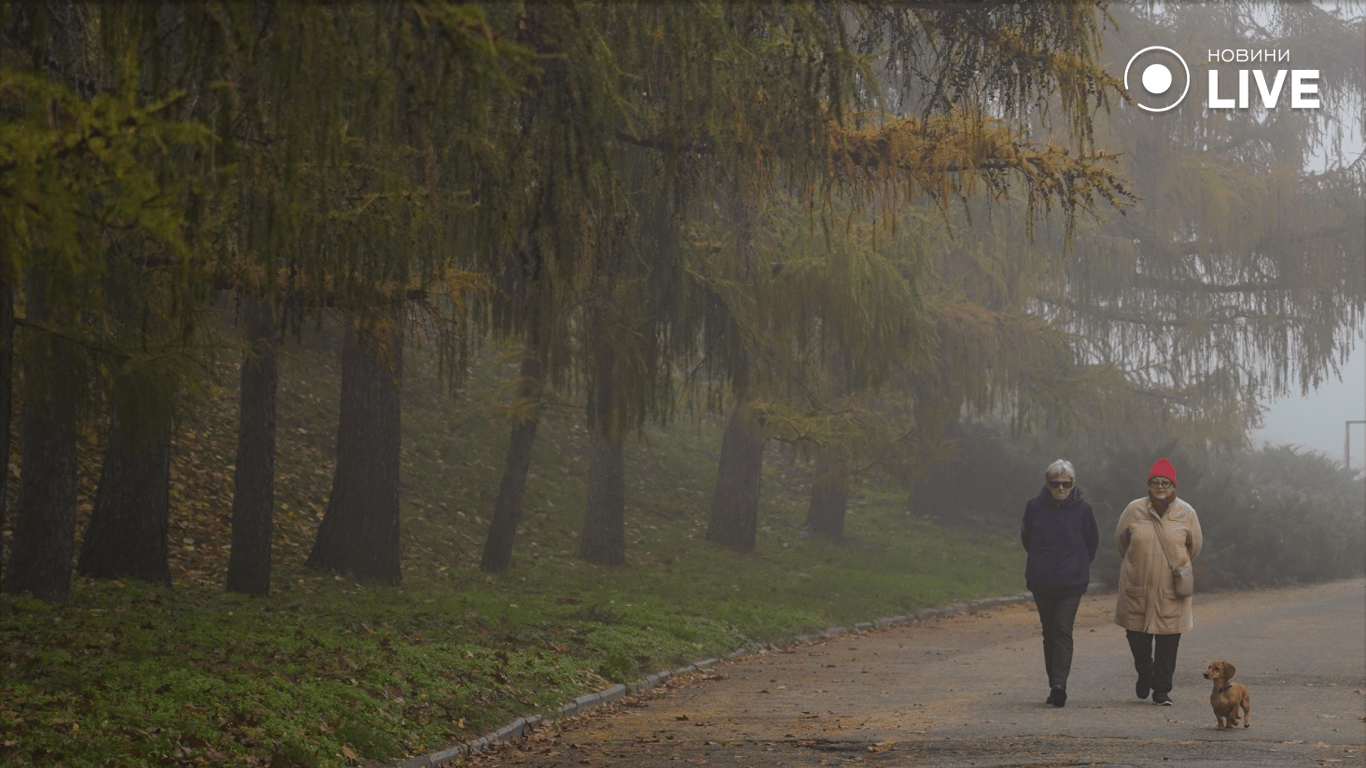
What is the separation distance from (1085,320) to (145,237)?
26666 mm

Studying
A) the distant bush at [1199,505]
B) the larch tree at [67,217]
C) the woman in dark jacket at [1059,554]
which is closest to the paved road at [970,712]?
the woman in dark jacket at [1059,554]

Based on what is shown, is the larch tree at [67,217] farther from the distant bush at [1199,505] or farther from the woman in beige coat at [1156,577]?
the distant bush at [1199,505]

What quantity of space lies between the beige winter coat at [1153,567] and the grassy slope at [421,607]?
4.23 metres

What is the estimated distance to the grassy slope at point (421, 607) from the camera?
23.7 ft

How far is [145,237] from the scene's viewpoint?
795 centimetres

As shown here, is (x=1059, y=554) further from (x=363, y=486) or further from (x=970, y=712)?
(x=363, y=486)

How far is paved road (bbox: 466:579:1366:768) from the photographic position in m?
7.62

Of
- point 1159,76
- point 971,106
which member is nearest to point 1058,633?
point 971,106

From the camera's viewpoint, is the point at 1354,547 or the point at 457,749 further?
the point at 1354,547

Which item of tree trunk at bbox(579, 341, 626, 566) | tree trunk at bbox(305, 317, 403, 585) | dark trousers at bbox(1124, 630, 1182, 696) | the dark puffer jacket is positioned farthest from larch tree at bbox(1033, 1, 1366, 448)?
dark trousers at bbox(1124, 630, 1182, 696)

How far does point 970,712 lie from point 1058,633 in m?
1.01

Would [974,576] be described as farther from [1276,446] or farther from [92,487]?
[1276,446]

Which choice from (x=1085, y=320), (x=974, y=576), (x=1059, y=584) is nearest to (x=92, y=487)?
(x=1059, y=584)

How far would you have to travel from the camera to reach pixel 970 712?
9539 mm
